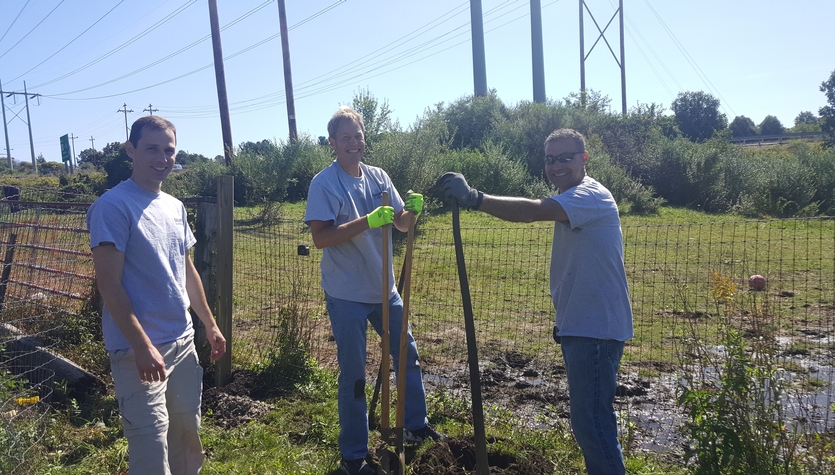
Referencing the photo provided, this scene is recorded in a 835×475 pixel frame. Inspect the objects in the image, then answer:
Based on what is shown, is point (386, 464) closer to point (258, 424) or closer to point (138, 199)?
point (258, 424)

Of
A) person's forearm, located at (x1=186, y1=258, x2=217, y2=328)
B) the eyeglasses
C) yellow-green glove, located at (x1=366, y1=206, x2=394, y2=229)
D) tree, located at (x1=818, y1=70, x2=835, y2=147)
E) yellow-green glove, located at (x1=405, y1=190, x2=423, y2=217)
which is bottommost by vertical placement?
person's forearm, located at (x1=186, y1=258, x2=217, y2=328)

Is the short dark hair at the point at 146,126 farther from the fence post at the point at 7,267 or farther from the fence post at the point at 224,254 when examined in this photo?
the fence post at the point at 7,267

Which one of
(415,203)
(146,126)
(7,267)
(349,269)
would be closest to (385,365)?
(349,269)

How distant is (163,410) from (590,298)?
1.96 m

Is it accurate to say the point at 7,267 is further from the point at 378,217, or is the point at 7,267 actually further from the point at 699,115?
the point at 699,115

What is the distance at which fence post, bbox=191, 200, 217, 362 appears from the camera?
5156 millimetres

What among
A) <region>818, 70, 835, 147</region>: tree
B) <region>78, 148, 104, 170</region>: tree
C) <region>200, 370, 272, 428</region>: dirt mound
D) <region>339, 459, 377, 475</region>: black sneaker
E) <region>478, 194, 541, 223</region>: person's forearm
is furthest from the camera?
<region>78, 148, 104, 170</region>: tree

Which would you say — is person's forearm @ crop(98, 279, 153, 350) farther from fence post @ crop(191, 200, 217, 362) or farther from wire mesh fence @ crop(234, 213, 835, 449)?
fence post @ crop(191, 200, 217, 362)

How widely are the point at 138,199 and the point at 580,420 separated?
2.23 m

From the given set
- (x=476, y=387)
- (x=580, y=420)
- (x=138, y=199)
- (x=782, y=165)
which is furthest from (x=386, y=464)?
(x=782, y=165)

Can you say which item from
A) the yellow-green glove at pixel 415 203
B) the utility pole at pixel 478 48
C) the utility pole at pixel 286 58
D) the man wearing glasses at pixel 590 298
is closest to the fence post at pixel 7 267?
the yellow-green glove at pixel 415 203

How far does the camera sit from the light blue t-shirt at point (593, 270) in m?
→ 2.76

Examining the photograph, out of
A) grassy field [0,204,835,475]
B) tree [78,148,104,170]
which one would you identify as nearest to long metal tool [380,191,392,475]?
grassy field [0,204,835,475]

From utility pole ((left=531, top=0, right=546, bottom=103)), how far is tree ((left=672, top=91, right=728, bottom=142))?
2866 cm
